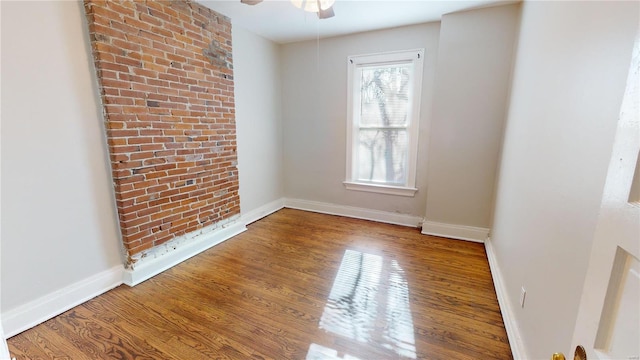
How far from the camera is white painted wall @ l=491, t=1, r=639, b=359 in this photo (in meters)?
0.90

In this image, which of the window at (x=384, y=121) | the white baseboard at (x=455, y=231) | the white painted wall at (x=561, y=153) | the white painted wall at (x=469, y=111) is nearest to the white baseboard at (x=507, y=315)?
the white painted wall at (x=561, y=153)

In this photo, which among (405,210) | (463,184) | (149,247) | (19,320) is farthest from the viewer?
(405,210)

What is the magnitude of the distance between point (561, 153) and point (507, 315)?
1.18m

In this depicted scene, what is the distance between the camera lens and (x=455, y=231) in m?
3.20

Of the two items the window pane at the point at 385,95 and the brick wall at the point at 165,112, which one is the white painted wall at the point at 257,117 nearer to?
the brick wall at the point at 165,112

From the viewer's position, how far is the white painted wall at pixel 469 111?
8.92 feet

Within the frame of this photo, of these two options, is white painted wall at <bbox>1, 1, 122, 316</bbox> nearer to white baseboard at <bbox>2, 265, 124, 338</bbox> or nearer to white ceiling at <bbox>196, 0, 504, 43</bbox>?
white baseboard at <bbox>2, 265, 124, 338</bbox>

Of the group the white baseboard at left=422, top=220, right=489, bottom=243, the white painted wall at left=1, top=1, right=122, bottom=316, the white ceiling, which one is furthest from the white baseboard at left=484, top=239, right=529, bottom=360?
the white painted wall at left=1, top=1, right=122, bottom=316

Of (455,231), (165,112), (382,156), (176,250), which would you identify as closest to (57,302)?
(176,250)

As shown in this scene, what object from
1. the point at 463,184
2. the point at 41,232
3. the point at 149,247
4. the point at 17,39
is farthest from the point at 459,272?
the point at 17,39

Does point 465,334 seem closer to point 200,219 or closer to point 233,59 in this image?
point 200,219

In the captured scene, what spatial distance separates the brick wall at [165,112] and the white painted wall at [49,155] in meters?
0.12

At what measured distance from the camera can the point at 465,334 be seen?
5.64 feet

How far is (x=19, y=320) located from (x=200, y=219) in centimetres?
142
